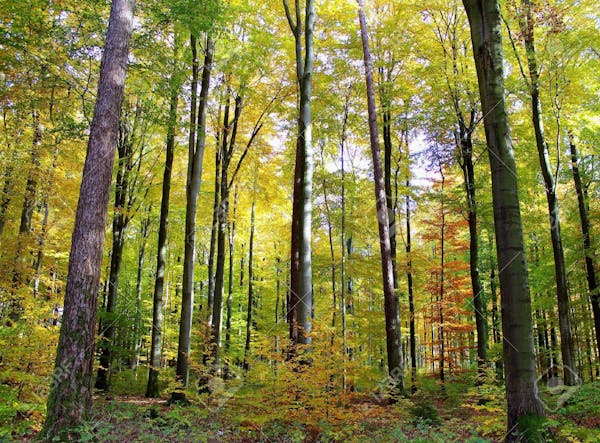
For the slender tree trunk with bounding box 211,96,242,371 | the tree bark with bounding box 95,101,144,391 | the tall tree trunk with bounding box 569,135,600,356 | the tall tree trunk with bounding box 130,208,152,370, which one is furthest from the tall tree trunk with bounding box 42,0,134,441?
the tall tree trunk with bounding box 569,135,600,356

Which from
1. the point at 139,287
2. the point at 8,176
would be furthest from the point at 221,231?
the point at 139,287

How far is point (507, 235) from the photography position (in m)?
3.93

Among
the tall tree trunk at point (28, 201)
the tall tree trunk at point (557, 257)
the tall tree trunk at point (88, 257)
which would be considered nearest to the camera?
the tall tree trunk at point (88, 257)

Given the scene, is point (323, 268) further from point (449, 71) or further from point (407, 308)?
point (449, 71)

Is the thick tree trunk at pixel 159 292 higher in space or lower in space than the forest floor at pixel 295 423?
higher

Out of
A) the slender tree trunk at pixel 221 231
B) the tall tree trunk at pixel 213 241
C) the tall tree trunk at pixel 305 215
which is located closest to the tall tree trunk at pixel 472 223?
the tall tree trunk at pixel 305 215

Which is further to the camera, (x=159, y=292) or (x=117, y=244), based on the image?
(x=117, y=244)

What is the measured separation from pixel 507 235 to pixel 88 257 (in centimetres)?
527

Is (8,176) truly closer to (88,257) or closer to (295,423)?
(88,257)

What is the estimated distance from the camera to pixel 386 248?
34.8ft

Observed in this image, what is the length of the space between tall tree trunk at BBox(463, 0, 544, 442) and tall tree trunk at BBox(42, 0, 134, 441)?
503 centimetres

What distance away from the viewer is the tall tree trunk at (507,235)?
3756 mm

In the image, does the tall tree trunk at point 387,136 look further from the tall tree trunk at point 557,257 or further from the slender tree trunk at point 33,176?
the slender tree trunk at point 33,176

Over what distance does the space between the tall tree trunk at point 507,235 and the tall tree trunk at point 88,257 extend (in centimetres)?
503
